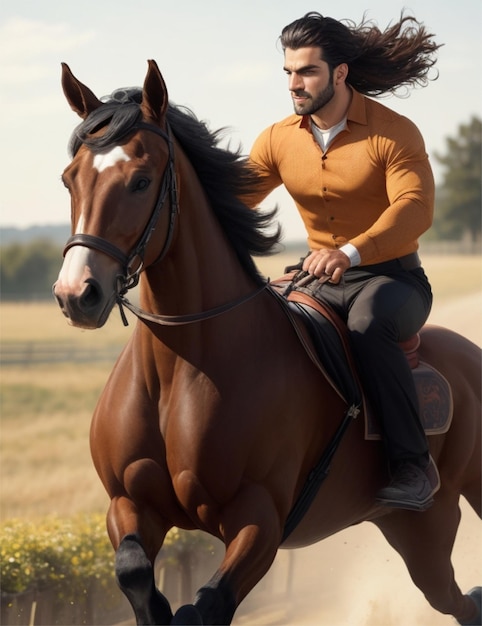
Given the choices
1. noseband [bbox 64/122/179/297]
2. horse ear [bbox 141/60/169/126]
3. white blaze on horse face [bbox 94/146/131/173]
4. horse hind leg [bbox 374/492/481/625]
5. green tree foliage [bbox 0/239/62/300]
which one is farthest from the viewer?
green tree foliage [bbox 0/239/62/300]

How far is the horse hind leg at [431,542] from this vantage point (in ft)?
21.5

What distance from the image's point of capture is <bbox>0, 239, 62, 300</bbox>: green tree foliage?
224ft

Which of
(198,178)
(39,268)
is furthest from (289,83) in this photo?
(39,268)

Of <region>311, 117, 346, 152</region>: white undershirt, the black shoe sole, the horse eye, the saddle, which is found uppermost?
<region>311, 117, 346, 152</region>: white undershirt

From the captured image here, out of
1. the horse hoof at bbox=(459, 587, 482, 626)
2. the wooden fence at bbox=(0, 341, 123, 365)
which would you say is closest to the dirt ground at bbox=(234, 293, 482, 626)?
the horse hoof at bbox=(459, 587, 482, 626)

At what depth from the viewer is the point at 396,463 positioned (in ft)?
19.0

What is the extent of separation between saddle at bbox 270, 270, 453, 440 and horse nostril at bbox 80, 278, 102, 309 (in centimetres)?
128

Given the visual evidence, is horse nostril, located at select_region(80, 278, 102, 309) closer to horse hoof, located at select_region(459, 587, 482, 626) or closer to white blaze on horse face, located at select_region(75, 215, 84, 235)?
white blaze on horse face, located at select_region(75, 215, 84, 235)

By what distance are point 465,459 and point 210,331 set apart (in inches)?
86.1

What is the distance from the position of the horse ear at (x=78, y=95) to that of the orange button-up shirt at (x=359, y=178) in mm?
1014

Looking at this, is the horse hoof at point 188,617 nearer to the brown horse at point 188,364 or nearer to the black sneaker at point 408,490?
the brown horse at point 188,364

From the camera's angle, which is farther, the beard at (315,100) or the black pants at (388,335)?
the beard at (315,100)

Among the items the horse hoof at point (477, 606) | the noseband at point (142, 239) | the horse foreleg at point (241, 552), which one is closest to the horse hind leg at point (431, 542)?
the horse hoof at point (477, 606)

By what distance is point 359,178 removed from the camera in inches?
224
